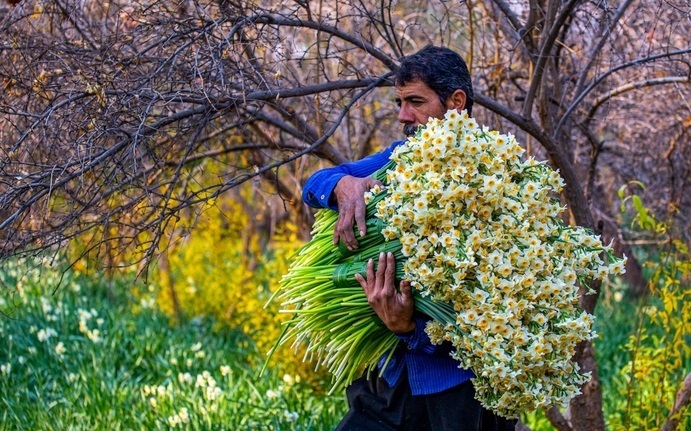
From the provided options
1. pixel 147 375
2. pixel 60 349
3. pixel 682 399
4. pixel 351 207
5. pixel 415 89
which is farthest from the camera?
pixel 147 375

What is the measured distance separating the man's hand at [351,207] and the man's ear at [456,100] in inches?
13.1

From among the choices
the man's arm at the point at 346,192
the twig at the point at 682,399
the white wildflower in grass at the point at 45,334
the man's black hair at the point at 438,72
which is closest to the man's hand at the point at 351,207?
the man's arm at the point at 346,192

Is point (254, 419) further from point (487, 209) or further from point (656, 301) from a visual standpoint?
point (656, 301)

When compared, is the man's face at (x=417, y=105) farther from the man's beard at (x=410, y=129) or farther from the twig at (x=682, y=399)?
the twig at (x=682, y=399)

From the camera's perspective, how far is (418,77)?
2.73 m

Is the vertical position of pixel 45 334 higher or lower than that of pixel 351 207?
lower

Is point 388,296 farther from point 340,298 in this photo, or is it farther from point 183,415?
point 183,415

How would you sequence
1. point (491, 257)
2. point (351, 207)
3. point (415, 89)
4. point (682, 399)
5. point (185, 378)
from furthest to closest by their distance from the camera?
1. point (185, 378)
2. point (682, 399)
3. point (415, 89)
4. point (351, 207)
5. point (491, 257)

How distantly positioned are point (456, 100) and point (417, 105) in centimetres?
12

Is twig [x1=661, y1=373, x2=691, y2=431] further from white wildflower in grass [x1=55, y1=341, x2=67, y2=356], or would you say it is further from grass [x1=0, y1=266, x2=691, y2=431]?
white wildflower in grass [x1=55, y1=341, x2=67, y2=356]

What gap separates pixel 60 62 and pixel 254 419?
2.13m

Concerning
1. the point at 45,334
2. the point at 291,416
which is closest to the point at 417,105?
the point at 291,416

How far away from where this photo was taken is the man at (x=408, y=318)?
8.38 ft

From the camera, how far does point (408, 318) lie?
253cm
